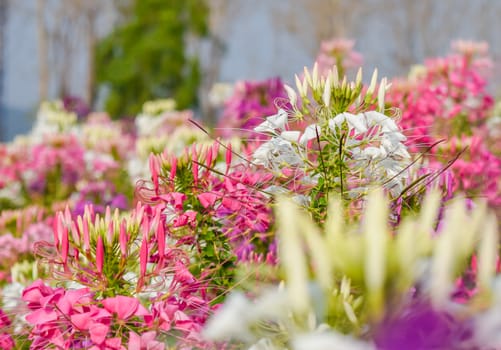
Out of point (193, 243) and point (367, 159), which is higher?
point (367, 159)

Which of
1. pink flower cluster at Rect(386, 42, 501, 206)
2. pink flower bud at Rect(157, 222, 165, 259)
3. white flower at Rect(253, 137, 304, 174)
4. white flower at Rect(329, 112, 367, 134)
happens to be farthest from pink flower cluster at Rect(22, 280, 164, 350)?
pink flower cluster at Rect(386, 42, 501, 206)

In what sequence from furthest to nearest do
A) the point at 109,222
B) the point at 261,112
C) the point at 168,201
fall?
the point at 261,112, the point at 168,201, the point at 109,222

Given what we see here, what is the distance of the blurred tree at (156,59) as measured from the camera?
72.7ft

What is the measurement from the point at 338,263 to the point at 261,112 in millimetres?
3971

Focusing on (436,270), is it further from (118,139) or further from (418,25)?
(418,25)

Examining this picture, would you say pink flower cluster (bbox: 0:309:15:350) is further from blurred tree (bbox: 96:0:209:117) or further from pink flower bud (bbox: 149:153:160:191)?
blurred tree (bbox: 96:0:209:117)

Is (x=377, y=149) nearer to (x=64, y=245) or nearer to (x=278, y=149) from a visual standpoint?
(x=278, y=149)

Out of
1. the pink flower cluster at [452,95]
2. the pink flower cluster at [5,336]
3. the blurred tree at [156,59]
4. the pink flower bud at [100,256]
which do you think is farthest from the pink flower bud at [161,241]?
the blurred tree at [156,59]

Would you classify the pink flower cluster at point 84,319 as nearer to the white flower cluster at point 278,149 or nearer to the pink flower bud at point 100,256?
the pink flower bud at point 100,256

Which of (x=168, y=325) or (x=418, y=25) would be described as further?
(x=418, y=25)

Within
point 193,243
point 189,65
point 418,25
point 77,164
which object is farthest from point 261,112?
point 418,25

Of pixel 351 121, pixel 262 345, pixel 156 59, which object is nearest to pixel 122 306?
pixel 262 345

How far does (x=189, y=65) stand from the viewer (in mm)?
22672

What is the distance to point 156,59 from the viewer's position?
22500 mm
